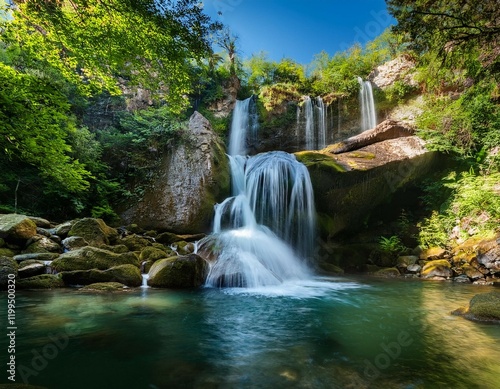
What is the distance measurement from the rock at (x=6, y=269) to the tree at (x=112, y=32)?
4676mm

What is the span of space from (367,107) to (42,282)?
1806 centimetres

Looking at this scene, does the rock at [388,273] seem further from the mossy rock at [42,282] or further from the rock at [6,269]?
the rock at [6,269]

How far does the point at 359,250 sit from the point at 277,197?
13.8 ft

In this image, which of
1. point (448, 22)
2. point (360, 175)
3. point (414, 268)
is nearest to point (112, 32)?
point (448, 22)

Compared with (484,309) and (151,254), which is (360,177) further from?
(151,254)

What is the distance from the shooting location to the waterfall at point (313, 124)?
17.2 m

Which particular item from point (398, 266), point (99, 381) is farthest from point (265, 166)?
point (99, 381)

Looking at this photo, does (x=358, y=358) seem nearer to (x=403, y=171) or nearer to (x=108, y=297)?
(x=108, y=297)

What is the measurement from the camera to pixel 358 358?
2848 millimetres

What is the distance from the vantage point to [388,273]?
32.1 feet

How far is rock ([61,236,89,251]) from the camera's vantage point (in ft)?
23.4

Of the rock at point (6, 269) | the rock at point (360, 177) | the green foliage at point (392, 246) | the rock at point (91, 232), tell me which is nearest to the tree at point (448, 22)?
the rock at point (360, 177)

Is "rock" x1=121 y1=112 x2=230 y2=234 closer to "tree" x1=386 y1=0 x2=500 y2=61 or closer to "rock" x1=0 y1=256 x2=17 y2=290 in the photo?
"rock" x1=0 y1=256 x2=17 y2=290

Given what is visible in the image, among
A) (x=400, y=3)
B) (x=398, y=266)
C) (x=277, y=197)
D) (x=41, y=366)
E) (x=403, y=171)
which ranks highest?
(x=400, y=3)
